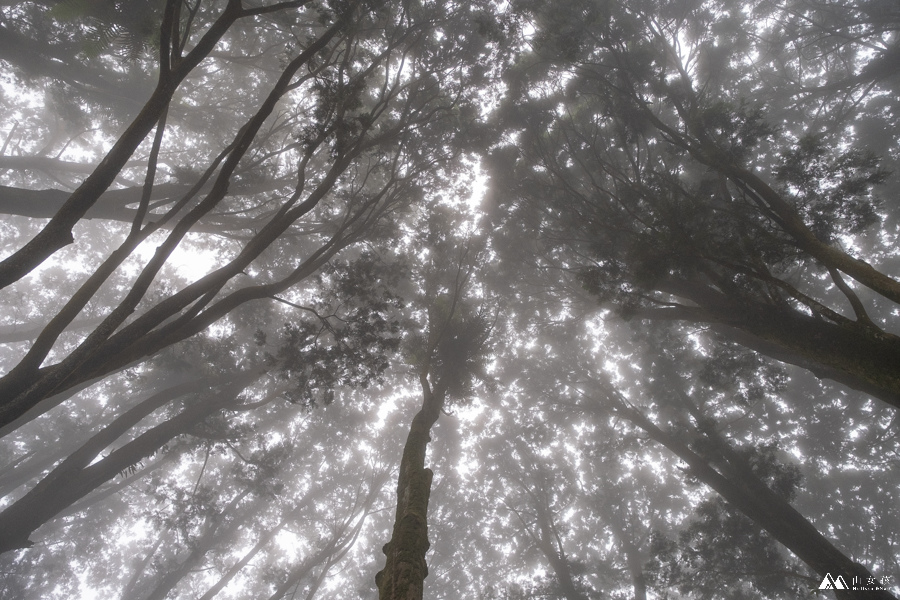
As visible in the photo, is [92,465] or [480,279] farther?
[480,279]

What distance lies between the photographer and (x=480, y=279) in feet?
45.7

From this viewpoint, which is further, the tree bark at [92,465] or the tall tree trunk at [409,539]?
the tree bark at [92,465]

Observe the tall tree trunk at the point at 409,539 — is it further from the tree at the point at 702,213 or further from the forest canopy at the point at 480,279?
the tree at the point at 702,213

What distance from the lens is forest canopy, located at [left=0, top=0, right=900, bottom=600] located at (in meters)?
5.75

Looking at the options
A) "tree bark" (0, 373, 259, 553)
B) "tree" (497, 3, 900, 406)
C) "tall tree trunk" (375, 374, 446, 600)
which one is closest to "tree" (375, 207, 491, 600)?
"tall tree trunk" (375, 374, 446, 600)

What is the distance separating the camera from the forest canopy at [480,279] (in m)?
5.75

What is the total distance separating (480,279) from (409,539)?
36.4 ft

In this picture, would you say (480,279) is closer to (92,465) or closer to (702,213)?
(702,213)

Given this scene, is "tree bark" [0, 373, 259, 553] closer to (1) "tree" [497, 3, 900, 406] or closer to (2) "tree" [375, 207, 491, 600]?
(2) "tree" [375, 207, 491, 600]

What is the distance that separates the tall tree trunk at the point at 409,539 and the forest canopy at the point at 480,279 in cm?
3

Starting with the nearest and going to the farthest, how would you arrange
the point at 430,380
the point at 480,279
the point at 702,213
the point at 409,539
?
1. the point at 409,539
2. the point at 702,213
3. the point at 430,380
4. the point at 480,279

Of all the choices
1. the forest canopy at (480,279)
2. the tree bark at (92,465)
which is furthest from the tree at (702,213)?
the tree bark at (92,465)

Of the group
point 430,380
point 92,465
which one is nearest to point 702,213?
point 430,380

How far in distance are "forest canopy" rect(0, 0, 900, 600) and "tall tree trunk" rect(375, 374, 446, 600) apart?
0.03m
